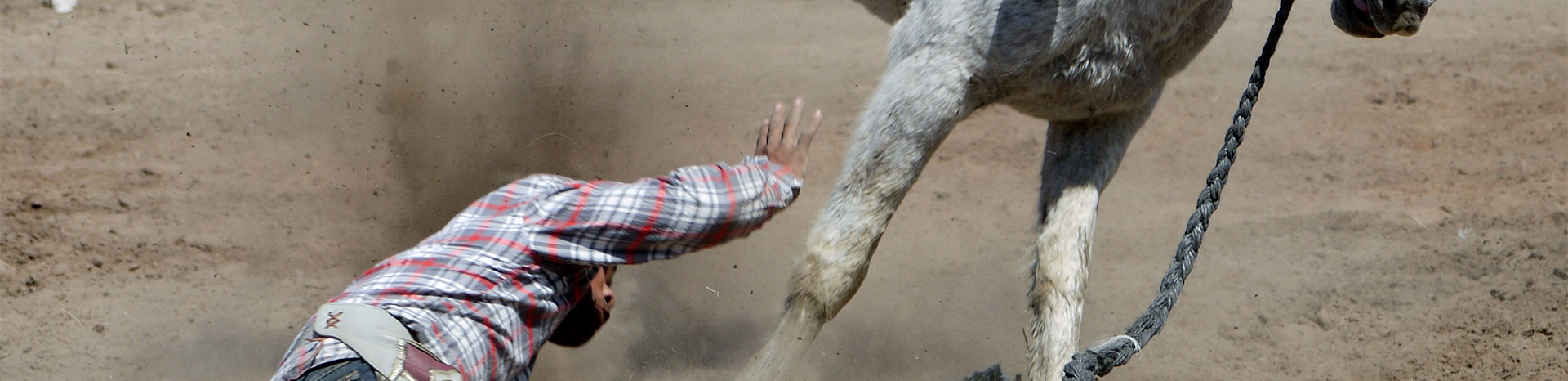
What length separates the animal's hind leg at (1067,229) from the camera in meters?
2.46

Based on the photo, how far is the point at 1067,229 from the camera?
2516mm

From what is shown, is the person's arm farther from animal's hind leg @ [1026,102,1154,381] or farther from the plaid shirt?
animal's hind leg @ [1026,102,1154,381]

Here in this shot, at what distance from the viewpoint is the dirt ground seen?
11.6 feet

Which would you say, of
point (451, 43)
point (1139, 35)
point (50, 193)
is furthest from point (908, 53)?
point (50, 193)

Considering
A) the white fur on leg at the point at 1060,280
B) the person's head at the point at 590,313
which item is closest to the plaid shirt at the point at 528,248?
the person's head at the point at 590,313

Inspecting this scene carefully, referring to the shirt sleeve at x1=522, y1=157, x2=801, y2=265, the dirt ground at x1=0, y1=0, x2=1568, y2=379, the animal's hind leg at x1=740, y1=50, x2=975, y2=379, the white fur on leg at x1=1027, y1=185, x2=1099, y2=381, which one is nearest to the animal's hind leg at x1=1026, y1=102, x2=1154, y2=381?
the white fur on leg at x1=1027, y1=185, x2=1099, y2=381

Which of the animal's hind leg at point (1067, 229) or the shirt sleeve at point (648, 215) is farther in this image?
the animal's hind leg at point (1067, 229)

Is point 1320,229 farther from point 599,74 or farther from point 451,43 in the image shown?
point 451,43

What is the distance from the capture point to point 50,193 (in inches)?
142

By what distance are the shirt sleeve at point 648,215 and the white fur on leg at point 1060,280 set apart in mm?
1083

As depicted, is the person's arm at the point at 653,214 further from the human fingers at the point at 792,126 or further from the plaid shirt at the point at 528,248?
the human fingers at the point at 792,126

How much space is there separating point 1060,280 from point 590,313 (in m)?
1.23

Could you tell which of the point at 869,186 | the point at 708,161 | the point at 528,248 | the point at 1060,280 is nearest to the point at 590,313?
the point at 528,248

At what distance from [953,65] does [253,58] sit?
3.11 m
